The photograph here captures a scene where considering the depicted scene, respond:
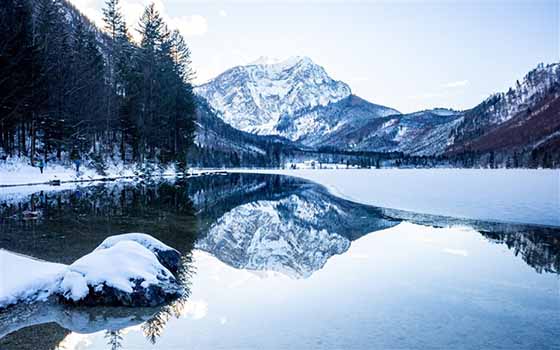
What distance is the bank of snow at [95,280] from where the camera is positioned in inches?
329

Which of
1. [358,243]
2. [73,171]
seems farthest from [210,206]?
[73,171]

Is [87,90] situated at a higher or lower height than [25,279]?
higher

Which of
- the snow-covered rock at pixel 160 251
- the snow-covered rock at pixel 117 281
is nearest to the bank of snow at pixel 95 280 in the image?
the snow-covered rock at pixel 117 281

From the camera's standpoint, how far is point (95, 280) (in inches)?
338

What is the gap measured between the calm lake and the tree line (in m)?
20.5

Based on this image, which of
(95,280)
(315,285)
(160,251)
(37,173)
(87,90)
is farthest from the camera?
(87,90)

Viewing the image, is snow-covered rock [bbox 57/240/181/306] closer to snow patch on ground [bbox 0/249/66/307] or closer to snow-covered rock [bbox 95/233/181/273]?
snow patch on ground [bbox 0/249/66/307]

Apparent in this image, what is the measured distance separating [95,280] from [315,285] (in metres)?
5.60

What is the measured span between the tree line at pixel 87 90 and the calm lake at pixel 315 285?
807 inches

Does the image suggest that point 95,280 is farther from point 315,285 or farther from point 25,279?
point 315,285

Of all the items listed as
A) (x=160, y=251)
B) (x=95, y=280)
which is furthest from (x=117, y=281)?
(x=160, y=251)

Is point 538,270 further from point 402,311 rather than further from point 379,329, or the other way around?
point 379,329

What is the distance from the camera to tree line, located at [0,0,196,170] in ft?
121

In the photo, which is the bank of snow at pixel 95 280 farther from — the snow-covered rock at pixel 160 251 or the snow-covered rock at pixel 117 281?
the snow-covered rock at pixel 160 251
